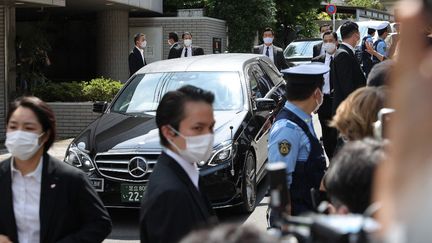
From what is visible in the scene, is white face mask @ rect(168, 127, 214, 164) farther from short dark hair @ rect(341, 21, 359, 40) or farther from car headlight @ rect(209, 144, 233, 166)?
short dark hair @ rect(341, 21, 359, 40)

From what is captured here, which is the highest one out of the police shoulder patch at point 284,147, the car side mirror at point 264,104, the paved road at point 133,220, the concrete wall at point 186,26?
the concrete wall at point 186,26

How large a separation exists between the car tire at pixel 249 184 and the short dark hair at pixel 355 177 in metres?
4.81

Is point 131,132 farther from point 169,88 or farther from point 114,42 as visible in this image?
point 114,42

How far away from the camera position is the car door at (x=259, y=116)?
25.4 feet

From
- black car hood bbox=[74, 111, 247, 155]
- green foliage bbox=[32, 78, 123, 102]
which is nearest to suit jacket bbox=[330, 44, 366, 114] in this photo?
black car hood bbox=[74, 111, 247, 155]

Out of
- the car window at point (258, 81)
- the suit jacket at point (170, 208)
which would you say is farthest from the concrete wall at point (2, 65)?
the suit jacket at point (170, 208)

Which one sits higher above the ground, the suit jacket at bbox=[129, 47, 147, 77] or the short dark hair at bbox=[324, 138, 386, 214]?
the suit jacket at bbox=[129, 47, 147, 77]

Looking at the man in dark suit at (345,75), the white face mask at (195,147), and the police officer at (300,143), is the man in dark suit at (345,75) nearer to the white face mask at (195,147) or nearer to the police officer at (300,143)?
the police officer at (300,143)

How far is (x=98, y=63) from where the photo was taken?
21.5m

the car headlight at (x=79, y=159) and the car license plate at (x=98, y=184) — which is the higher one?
the car headlight at (x=79, y=159)

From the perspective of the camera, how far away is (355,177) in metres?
2.15

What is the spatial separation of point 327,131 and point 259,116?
3.89ft

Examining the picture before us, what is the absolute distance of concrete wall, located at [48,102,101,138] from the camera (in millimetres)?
13031

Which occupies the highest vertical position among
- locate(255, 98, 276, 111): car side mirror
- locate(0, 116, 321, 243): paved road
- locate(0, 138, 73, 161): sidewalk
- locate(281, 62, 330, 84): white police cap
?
locate(281, 62, 330, 84): white police cap
